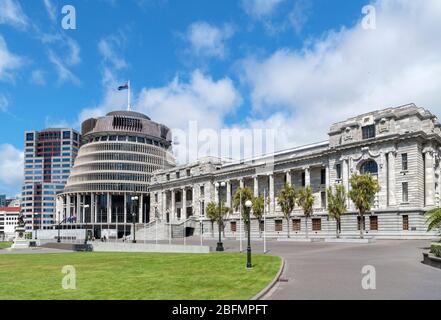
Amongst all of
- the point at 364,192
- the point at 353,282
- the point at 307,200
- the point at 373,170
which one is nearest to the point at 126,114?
the point at 307,200

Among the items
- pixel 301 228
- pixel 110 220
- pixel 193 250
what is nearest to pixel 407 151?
pixel 301 228

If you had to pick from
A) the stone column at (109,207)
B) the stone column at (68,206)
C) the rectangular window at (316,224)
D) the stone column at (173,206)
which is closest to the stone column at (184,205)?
the stone column at (173,206)

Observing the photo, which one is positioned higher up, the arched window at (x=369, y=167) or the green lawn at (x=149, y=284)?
the arched window at (x=369, y=167)

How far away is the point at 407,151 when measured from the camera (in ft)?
205

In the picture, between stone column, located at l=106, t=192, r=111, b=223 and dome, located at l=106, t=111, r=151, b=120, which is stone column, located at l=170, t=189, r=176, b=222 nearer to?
stone column, located at l=106, t=192, r=111, b=223

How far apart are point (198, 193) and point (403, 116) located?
54204 mm

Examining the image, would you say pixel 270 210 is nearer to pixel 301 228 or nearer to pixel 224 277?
pixel 301 228

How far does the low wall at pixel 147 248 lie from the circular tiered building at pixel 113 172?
8931 centimetres

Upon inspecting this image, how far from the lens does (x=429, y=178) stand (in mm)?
63094

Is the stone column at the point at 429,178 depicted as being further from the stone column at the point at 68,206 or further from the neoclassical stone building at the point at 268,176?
the stone column at the point at 68,206

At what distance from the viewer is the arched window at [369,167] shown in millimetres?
66625

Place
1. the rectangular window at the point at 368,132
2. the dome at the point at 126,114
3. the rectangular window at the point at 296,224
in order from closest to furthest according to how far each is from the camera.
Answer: the rectangular window at the point at 368,132
the rectangular window at the point at 296,224
the dome at the point at 126,114

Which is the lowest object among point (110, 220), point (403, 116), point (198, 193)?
point (110, 220)

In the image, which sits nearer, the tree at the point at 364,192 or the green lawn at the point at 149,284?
the green lawn at the point at 149,284
